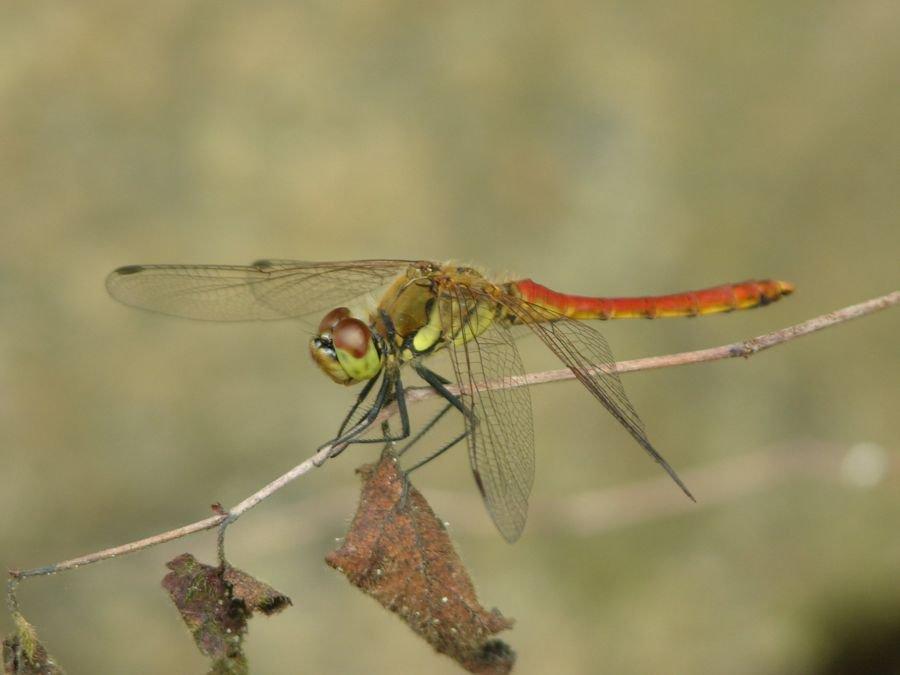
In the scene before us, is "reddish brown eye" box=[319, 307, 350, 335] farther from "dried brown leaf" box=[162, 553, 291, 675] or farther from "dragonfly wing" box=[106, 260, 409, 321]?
"dried brown leaf" box=[162, 553, 291, 675]

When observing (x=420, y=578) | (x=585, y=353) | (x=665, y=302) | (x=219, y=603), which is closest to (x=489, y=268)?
(x=665, y=302)

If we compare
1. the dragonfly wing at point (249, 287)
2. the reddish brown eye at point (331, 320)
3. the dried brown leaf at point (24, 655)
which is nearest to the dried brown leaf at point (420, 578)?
the dried brown leaf at point (24, 655)

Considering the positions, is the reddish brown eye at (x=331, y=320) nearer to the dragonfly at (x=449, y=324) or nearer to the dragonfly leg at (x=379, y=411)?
the dragonfly at (x=449, y=324)

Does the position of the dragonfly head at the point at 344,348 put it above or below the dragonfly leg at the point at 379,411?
above

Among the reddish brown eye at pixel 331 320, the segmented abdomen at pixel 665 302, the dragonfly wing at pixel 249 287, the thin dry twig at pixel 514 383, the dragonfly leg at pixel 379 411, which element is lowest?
the thin dry twig at pixel 514 383

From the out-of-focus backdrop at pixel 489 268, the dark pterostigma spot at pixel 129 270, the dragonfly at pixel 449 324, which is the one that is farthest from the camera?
the out-of-focus backdrop at pixel 489 268

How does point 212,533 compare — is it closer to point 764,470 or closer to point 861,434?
point 764,470

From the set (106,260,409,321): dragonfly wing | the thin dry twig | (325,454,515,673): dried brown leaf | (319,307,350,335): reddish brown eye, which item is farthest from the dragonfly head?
(325,454,515,673): dried brown leaf
